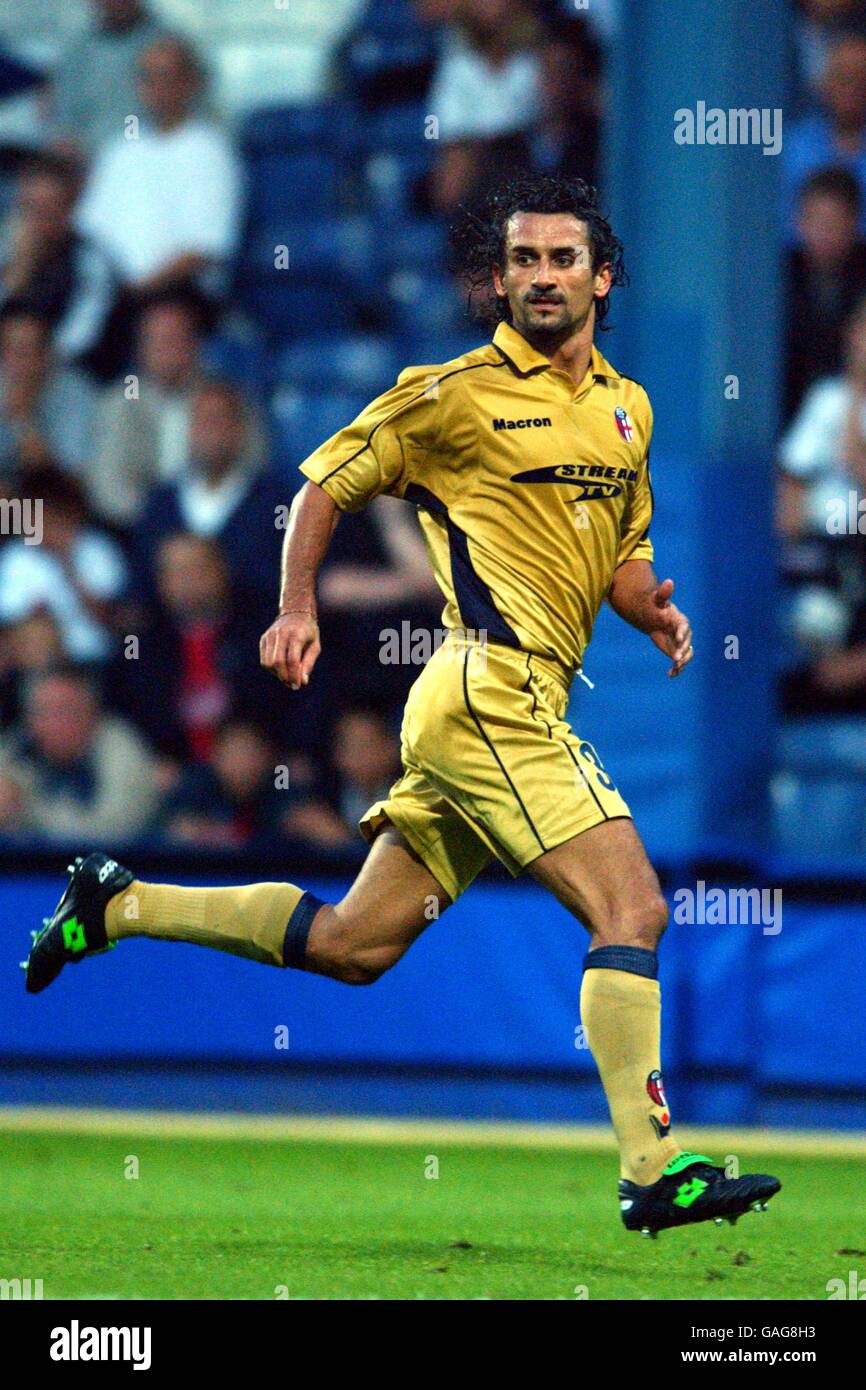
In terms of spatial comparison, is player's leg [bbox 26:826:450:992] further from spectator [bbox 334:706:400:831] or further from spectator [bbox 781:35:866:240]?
spectator [bbox 781:35:866:240]

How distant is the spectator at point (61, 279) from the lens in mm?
11039

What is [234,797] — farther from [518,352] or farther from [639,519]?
[518,352]

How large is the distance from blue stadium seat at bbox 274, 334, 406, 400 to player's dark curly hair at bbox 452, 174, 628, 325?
555 cm

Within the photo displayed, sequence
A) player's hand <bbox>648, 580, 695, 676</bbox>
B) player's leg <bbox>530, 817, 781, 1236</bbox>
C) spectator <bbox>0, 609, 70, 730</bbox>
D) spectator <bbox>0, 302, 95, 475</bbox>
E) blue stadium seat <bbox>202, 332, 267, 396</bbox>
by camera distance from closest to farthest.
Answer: player's leg <bbox>530, 817, 781, 1236</bbox> → player's hand <bbox>648, 580, 695, 676</bbox> → spectator <bbox>0, 609, 70, 730</bbox> → blue stadium seat <bbox>202, 332, 267, 396</bbox> → spectator <bbox>0, 302, 95, 475</bbox>

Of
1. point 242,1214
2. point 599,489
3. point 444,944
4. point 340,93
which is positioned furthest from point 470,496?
point 340,93

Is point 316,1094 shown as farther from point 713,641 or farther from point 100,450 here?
point 100,450

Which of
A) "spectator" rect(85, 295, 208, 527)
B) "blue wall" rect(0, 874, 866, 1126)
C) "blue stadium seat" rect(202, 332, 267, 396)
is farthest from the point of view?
"blue stadium seat" rect(202, 332, 267, 396)

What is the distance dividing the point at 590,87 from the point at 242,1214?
6.27 m

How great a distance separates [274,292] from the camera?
1117cm

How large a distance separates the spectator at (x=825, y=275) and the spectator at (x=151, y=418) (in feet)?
8.80

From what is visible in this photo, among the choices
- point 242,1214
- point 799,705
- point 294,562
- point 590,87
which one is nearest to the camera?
point 294,562

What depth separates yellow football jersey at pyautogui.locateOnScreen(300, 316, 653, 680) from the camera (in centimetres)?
497
